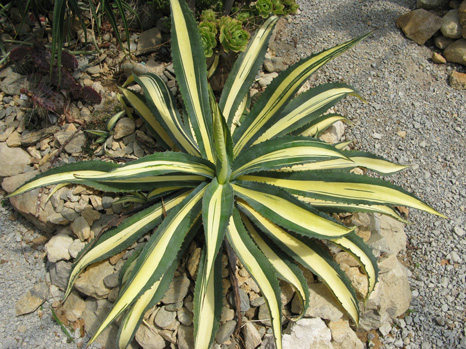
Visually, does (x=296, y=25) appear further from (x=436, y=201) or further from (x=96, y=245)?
(x=96, y=245)

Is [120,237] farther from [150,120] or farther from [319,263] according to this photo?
[319,263]

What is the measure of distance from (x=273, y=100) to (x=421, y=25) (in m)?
1.60

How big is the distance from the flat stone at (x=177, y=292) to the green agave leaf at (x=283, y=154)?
0.52m

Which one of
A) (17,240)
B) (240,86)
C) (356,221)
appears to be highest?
(240,86)

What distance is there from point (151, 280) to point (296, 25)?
7.10ft

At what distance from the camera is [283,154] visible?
1.38 m

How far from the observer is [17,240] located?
203 cm

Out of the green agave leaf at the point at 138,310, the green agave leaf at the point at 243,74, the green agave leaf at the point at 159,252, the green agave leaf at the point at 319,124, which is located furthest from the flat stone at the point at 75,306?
the green agave leaf at the point at 319,124

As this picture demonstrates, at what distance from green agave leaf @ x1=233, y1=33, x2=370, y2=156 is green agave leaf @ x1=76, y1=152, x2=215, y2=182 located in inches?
8.4

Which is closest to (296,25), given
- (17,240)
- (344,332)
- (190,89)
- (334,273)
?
(190,89)

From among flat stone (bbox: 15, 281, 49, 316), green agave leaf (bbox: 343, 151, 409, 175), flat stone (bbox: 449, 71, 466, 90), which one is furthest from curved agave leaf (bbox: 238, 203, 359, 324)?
flat stone (bbox: 449, 71, 466, 90)

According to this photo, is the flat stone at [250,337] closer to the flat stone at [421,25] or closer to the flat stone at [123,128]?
the flat stone at [123,128]

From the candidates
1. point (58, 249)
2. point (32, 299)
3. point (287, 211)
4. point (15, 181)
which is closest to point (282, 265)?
point (287, 211)

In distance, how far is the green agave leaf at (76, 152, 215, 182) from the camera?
4.22 feet
